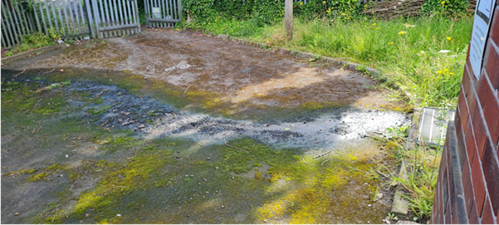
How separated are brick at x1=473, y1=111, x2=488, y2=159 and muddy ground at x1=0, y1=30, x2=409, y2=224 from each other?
1974 millimetres

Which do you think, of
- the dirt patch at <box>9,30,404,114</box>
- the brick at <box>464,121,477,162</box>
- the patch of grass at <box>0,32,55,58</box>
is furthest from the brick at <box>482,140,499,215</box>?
the patch of grass at <box>0,32,55,58</box>

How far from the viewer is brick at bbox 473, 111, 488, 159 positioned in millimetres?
941

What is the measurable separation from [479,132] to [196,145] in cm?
341

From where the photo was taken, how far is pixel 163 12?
12422 mm

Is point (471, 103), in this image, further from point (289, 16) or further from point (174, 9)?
point (174, 9)

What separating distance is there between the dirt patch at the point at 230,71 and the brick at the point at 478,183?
163 inches

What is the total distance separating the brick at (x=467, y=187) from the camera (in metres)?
1.02

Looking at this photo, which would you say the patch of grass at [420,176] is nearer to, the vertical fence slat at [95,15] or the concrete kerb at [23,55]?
the concrete kerb at [23,55]

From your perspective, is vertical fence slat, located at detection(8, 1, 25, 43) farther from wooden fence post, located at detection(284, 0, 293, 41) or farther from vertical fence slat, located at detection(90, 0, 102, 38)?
wooden fence post, located at detection(284, 0, 293, 41)

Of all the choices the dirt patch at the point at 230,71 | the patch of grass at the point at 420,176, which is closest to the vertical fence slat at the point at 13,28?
the dirt patch at the point at 230,71

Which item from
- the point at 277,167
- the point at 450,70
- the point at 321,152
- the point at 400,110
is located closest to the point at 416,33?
the point at 450,70

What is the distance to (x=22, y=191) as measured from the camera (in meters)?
3.38

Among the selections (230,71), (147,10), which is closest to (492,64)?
(230,71)

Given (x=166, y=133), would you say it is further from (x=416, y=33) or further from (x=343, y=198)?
(x=416, y=33)
